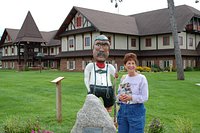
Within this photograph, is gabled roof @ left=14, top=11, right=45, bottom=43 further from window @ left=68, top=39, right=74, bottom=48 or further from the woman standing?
the woman standing

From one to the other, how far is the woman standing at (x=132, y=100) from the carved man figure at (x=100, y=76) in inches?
34.3

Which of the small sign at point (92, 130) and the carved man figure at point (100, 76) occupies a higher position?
the carved man figure at point (100, 76)

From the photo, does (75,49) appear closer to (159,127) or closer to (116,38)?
(116,38)

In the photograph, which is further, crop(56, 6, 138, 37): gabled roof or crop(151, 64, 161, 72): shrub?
crop(56, 6, 138, 37): gabled roof

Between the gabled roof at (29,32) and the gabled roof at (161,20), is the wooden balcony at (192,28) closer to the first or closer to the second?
the gabled roof at (161,20)

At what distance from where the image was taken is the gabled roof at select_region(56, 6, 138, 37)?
102 ft

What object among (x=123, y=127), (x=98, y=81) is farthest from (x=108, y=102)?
(x=123, y=127)

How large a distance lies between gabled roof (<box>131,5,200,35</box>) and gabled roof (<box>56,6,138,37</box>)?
115cm

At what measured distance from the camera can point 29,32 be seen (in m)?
43.0

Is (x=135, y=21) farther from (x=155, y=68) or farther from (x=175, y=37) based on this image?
(x=175, y=37)

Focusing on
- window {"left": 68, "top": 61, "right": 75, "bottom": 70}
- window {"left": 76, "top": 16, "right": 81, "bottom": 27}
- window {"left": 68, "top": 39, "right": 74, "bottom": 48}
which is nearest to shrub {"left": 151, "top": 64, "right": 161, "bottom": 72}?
window {"left": 68, "top": 61, "right": 75, "bottom": 70}

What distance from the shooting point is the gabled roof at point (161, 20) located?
32200mm

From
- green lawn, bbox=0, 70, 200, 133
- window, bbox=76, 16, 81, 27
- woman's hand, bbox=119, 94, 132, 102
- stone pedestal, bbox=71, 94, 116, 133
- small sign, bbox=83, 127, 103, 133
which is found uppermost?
window, bbox=76, 16, 81, 27

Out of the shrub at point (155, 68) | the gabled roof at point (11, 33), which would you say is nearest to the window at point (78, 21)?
the shrub at point (155, 68)
